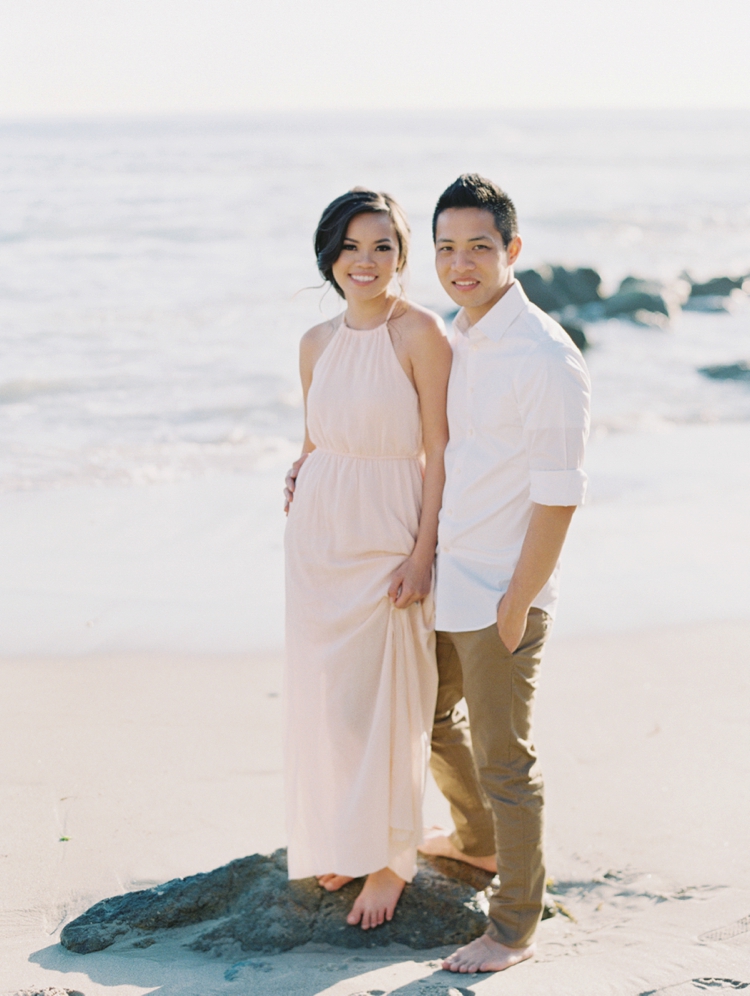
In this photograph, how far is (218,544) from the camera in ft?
21.7

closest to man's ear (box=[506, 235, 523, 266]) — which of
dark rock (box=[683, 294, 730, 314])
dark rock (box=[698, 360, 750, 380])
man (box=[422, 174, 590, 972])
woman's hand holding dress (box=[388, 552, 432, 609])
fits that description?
man (box=[422, 174, 590, 972])

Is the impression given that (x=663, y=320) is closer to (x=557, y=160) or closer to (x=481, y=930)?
(x=481, y=930)

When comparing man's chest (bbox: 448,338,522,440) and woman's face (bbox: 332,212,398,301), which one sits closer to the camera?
man's chest (bbox: 448,338,522,440)

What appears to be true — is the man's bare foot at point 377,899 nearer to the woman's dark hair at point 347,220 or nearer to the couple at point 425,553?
the couple at point 425,553

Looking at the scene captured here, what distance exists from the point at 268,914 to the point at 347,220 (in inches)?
87.6

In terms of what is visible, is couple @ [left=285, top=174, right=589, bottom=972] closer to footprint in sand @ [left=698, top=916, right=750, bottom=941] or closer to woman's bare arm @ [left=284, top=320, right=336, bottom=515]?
woman's bare arm @ [left=284, top=320, right=336, bottom=515]

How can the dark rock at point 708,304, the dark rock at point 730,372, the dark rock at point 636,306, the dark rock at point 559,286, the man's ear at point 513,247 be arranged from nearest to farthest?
the man's ear at point 513,247 < the dark rock at point 730,372 < the dark rock at point 636,306 < the dark rock at point 559,286 < the dark rock at point 708,304

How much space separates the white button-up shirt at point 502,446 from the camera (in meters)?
2.75

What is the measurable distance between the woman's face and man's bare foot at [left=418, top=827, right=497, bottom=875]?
1917 millimetres

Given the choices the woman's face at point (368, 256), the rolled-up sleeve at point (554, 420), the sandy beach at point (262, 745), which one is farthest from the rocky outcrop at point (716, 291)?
the rolled-up sleeve at point (554, 420)

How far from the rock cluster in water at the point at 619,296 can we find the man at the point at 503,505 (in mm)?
15235

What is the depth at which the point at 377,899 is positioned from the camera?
3.38 meters

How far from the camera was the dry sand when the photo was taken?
9.94ft

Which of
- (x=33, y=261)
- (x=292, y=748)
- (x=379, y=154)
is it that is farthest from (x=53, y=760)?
(x=379, y=154)
